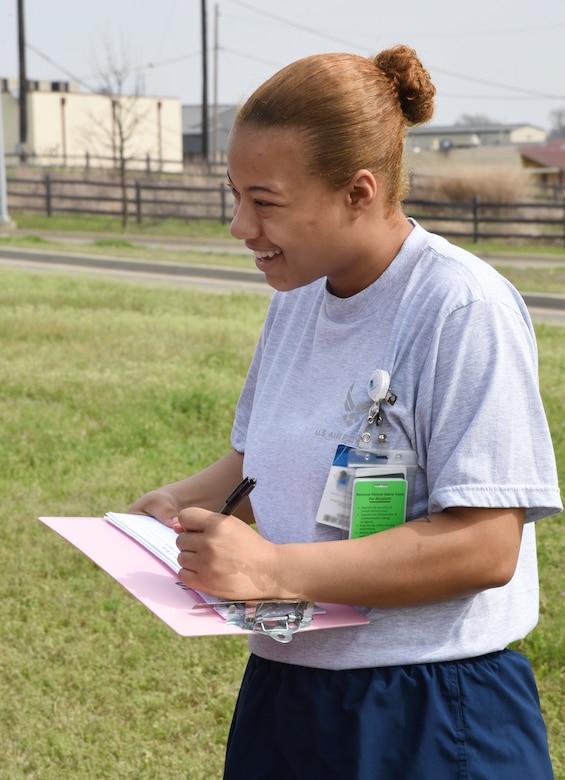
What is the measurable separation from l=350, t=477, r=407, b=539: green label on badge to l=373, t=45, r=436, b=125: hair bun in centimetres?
52

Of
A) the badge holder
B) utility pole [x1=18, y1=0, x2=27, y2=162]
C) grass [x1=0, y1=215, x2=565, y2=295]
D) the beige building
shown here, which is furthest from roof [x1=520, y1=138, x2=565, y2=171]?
the badge holder

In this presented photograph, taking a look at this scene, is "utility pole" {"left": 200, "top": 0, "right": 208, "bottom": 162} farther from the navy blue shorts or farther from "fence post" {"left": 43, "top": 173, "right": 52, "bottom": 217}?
the navy blue shorts

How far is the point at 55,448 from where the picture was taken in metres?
6.24

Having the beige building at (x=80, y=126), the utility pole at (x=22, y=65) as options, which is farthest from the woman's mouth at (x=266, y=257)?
the beige building at (x=80, y=126)

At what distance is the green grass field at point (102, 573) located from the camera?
334cm

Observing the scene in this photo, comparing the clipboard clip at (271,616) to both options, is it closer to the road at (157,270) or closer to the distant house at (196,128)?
the road at (157,270)

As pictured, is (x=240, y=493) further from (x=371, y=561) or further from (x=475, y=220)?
(x=475, y=220)

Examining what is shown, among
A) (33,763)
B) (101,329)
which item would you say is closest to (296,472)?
(33,763)

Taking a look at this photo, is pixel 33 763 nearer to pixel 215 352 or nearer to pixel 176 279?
pixel 215 352

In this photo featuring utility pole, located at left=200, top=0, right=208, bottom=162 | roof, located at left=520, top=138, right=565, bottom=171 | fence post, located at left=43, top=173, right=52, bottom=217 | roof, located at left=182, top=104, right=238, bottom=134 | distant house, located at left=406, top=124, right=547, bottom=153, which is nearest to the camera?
fence post, located at left=43, top=173, right=52, bottom=217

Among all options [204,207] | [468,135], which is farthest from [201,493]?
[468,135]

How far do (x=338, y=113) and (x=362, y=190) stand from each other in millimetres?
108

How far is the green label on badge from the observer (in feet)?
4.96

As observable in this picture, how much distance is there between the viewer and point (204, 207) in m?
30.3
